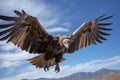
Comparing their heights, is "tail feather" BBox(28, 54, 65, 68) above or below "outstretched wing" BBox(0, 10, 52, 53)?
below

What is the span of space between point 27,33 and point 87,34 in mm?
4861

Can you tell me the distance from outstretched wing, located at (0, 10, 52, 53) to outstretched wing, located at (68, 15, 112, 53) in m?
1.76

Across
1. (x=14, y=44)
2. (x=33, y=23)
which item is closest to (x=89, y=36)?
(x=33, y=23)

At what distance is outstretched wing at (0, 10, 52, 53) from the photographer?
1318 cm

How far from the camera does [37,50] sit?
1426cm

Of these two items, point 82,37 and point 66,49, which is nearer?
point 66,49

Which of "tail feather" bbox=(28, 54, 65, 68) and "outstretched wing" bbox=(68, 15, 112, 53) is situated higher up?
"outstretched wing" bbox=(68, 15, 112, 53)

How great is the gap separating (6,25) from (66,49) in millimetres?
3348

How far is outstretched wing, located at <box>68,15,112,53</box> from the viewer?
15777mm

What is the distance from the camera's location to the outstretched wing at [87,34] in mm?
15777

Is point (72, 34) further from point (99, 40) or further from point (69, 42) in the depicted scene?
point (99, 40)

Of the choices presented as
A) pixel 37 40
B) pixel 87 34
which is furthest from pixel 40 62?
pixel 87 34

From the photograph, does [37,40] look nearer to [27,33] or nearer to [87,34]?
[27,33]

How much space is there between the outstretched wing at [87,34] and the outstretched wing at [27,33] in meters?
1.76
